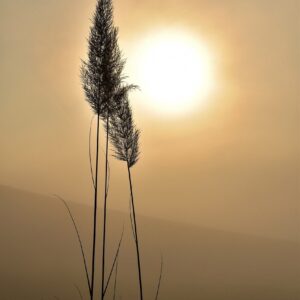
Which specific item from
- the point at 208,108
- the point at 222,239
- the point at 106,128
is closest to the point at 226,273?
the point at 222,239

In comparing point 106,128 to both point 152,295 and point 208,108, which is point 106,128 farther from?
point 208,108

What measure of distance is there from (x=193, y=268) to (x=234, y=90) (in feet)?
4.17

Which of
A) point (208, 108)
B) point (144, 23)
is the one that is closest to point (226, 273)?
point (208, 108)

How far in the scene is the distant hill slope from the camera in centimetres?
262

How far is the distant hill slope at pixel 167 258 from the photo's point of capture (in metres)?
2.62

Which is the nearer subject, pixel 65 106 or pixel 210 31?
pixel 65 106

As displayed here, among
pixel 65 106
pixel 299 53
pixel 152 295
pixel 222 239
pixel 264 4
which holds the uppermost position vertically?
pixel 264 4

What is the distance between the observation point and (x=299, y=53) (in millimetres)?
3062

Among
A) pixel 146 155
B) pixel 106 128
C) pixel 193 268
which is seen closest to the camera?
pixel 106 128

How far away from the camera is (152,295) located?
2.26 metres

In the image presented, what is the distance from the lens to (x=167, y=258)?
274 cm

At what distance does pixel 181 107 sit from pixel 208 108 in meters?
0.24

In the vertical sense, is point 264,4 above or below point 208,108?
above

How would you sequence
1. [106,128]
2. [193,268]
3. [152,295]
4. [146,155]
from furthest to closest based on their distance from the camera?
[146,155] → [193,268] → [152,295] → [106,128]
